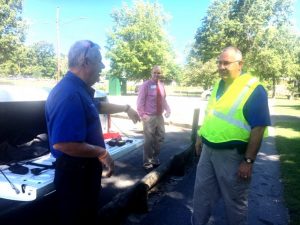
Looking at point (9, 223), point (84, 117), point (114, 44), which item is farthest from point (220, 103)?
point (114, 44)

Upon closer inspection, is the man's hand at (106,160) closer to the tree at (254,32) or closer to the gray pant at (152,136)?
the gray pant at (152,136)

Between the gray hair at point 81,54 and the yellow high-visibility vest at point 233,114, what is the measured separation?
144 cm

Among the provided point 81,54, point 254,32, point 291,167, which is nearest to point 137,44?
point 254,32

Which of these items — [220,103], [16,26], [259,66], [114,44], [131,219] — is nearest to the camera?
[220,103]

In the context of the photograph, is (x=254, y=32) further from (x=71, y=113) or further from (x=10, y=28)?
(x=71, y=113)

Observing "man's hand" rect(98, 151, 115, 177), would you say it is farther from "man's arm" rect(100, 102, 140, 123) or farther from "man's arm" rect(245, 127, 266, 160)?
"man's arm" rect(245, 127, 266, 160)

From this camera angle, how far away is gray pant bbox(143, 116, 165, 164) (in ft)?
22.1

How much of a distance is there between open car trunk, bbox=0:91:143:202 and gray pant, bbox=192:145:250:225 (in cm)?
117

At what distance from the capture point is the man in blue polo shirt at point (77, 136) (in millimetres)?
2391

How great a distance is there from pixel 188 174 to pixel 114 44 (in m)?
36.8

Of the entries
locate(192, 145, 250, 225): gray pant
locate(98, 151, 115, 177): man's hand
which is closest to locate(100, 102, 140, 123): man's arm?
locate(192, 145, 250, 225): gray pant

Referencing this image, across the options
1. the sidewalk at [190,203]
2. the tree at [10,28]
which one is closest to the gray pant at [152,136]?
the sidewalk at [190,203]

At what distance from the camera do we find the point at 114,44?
41.9 metres

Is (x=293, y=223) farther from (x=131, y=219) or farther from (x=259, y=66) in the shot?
(x=259, y=66)
